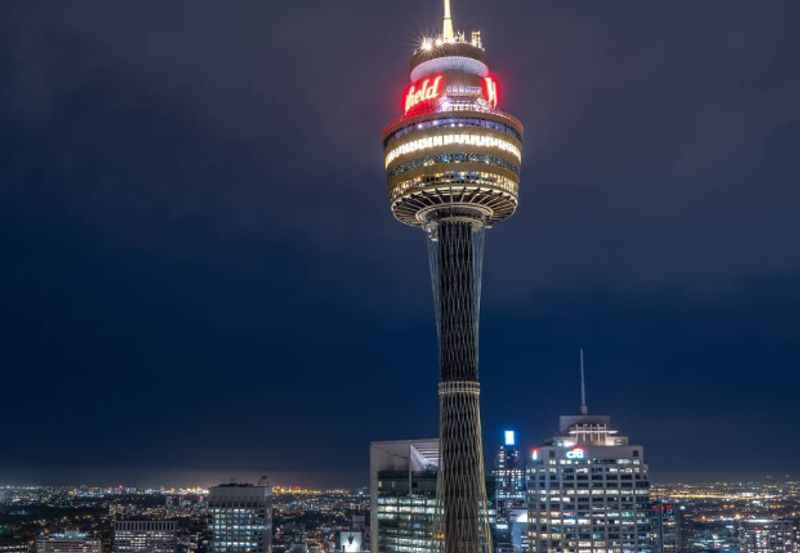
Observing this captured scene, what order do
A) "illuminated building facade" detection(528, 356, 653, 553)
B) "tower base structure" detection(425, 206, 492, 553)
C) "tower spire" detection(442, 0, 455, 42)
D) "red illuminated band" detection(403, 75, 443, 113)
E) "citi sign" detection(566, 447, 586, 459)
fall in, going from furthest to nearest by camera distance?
"citi sign" detection(566, 447, 586, 459) < "illuminated building facade" detection(528, 356, 653, 553) < "tower spire" detection(442, 0, 455, 42) < "red illuminated band" detection(403, 75, 443, 113) < "tower base structure" detection(425, 206, 492, 553)

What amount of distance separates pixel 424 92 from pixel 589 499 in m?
91.8

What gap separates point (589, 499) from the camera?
17312 cm

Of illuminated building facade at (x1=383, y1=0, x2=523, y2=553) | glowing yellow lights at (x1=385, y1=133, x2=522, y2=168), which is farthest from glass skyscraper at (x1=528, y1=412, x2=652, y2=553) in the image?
glowing yellow lights at (x1=385, y1=133, x2=522, y2=168)

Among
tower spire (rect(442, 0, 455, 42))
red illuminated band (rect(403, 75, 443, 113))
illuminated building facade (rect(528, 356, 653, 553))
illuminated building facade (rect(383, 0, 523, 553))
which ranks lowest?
illuminated building facade (rect(528, 356, 653, 553))

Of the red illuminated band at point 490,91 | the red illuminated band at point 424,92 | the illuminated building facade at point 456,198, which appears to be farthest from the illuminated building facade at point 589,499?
the red illuminated band at point 424,92

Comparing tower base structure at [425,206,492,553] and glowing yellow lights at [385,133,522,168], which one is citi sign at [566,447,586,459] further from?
glowing yellow lights at [385,133,522,168]

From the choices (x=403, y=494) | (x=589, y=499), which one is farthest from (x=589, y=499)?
(x=403, y=494)

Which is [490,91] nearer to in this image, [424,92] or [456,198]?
[424,92]

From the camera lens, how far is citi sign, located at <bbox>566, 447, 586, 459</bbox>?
176125 mm

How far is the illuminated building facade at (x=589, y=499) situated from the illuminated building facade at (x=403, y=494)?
21610mm

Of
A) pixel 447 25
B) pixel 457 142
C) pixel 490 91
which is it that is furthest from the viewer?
pixel 447 25

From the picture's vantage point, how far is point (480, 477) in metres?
109

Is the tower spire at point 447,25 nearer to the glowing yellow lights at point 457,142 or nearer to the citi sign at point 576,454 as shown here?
the glowing yellow lights at point 457,142

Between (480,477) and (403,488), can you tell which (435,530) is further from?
(403,488)
